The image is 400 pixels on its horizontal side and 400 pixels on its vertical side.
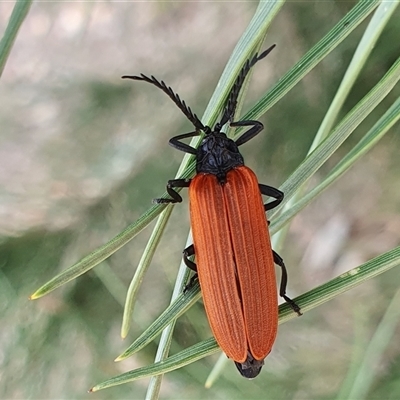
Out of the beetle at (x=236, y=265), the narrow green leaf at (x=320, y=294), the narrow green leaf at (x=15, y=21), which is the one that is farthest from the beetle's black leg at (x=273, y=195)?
the narrow green leaf at (x=15, y=21)

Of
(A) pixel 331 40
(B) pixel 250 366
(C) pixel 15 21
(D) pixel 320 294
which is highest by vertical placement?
(C) pixel 15 21

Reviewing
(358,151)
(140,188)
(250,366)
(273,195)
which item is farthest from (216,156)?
(140,188)

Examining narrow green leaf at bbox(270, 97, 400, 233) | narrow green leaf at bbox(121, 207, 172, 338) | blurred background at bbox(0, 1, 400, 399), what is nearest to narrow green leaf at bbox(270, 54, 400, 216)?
narrow green leaf at bbox(270, 97, 400, 233)

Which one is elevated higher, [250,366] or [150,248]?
[150,248]

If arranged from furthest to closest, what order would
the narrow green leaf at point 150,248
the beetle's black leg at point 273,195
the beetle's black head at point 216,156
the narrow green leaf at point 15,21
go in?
the beetle's black head at point 216,156, the beetle's black leg at point 273,195, the narrow green leaf at point 150,248, the narrow green leaf at point 15,21

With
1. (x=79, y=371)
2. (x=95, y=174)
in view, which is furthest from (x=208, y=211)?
(x=79, y=371)

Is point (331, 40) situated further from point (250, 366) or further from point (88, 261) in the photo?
point (250, 366)

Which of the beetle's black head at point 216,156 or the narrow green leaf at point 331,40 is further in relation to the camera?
the beetle's black head at point 216,156

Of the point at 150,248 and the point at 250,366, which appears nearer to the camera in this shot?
the point at 150,248

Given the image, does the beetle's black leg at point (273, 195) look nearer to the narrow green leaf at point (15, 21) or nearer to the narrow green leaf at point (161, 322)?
the narrow green leaf at point (161, 322)
